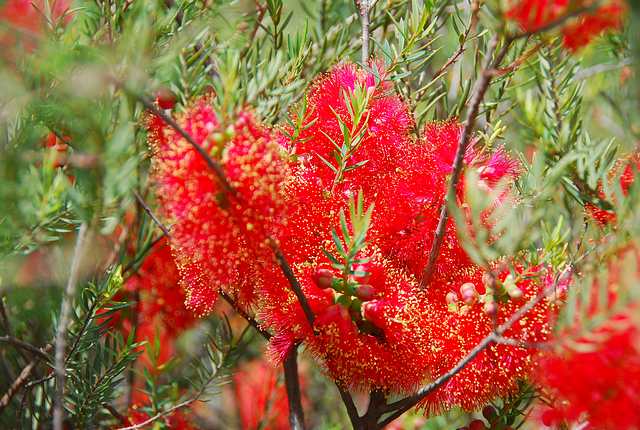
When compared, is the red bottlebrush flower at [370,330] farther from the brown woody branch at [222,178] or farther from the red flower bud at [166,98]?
the red flower bud at [166,98]

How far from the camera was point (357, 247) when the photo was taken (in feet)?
2.66

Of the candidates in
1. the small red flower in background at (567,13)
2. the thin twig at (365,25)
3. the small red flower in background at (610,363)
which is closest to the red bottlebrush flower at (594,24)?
the small red flower in background at (567,13)

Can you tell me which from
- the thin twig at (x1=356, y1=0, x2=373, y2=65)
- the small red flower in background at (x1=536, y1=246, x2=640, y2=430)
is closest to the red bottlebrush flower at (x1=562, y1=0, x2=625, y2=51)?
the small red flower in background at (x1=536, y1=246, x2=640, y2=430)

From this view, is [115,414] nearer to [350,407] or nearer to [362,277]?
[350,407]

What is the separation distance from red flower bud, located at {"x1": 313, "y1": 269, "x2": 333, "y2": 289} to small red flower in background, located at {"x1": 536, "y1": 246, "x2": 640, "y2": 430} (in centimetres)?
29

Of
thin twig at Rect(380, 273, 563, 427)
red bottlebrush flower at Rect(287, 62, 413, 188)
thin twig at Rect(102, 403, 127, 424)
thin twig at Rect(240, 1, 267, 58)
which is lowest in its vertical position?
thin twig at Rect(380, 273, 563, 427)

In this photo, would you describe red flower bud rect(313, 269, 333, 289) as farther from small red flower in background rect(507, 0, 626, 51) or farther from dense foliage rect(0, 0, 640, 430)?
small red flower in background rect(507, 0, 626, 51)

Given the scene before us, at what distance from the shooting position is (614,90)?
0.92 metres

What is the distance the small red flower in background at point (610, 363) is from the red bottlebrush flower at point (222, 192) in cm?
33

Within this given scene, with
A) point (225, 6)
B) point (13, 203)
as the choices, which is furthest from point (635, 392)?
point (225, 6)

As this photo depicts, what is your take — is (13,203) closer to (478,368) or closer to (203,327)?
(478,368)

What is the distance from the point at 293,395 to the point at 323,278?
352 mm

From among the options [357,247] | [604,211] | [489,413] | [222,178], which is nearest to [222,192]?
[222,178]

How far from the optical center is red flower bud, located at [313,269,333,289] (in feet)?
2.96
